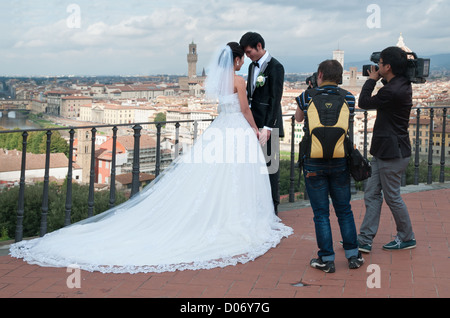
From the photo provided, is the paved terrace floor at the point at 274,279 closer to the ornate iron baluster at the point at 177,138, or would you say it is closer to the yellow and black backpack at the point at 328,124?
the yellow and black backpack at the point at 328,124

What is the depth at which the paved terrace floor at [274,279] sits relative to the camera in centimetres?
296

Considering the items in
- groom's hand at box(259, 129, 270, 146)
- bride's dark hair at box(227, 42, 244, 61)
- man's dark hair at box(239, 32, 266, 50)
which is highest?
man's dark hair at box(239, 32, 266, 50)

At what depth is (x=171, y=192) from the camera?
4.03m

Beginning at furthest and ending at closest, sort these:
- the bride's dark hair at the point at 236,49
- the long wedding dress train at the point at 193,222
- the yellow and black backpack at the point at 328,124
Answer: the bride's dark hair at the point at 236,49 < the long wedding dress train at the point at 193,222 < the yellow and black backpack at the point at 328,124

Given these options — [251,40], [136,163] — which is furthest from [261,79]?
[136,163]

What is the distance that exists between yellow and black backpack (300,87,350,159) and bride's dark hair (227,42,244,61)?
1.15m

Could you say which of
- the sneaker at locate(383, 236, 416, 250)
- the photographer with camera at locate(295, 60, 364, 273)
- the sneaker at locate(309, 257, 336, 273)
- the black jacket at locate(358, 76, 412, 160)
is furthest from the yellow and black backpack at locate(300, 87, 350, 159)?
the sneaker at locate(383, 236, 416, 250)

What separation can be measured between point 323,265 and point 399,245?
2.50ft

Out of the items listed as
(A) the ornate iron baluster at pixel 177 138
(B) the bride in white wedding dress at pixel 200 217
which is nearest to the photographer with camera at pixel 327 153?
(B) the bride in white wedding dress at pixel 200 217

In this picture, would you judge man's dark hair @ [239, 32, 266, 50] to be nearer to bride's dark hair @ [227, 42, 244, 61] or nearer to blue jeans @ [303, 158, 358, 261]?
bride's dark hair @ [227, 42, 244, 61]

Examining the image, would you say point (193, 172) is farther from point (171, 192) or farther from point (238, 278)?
point (238, 278)

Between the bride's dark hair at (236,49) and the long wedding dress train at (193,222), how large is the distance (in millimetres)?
326

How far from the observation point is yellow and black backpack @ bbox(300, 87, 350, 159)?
310cm

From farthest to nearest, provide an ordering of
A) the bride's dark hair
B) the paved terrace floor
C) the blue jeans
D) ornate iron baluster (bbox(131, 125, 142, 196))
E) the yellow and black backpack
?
ornate iron baluster (bbox(131, 125, 142, 196)) → the bride's dark hair → the blue jeans → the yellow and black backpack → the paved terrace floor
